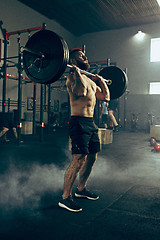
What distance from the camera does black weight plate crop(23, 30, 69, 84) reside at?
1685 mm

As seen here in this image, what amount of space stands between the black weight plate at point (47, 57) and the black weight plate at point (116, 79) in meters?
0.90

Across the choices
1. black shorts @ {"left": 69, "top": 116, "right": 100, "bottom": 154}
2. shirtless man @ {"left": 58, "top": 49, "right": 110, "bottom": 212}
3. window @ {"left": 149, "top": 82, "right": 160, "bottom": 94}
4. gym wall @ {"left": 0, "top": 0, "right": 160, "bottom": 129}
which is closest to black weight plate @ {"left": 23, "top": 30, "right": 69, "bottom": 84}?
shirtless man @ {"left": 58, "top": 49, "right": 110, "bottom": 212}

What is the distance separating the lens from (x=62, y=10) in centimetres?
912

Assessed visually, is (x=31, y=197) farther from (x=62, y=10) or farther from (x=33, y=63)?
(x=62, y=10)

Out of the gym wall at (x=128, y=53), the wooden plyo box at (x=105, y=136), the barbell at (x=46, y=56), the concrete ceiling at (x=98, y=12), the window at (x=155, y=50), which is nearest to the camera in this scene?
the barbell at (x=46, y=56)

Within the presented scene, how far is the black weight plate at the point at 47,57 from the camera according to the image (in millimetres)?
1685

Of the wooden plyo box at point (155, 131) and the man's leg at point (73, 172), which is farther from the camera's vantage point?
the wooden plyo box at point (155, 131)

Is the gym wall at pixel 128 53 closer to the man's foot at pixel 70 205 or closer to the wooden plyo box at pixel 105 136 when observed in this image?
the wooden plyo box at pixel 105 136

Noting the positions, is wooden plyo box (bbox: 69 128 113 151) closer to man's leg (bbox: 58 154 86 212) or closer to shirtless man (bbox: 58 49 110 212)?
shirtless man (bbox: 58 49 110 212)

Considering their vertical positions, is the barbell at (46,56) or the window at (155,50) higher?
the window at (155,50)

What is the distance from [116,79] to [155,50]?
28.0 feet

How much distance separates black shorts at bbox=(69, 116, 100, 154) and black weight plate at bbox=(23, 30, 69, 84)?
1.24 feet

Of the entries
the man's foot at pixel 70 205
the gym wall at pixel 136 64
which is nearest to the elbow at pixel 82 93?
the man's foot at pixel 70 205

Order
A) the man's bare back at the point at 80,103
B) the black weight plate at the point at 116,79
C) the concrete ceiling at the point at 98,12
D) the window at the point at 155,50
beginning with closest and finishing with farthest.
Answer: the man's bare back at the point at 80,103 < the black weight plate at the point at 116,79 < the concrete ceiling at the point at 98,12 < the window at the point at 155,50
